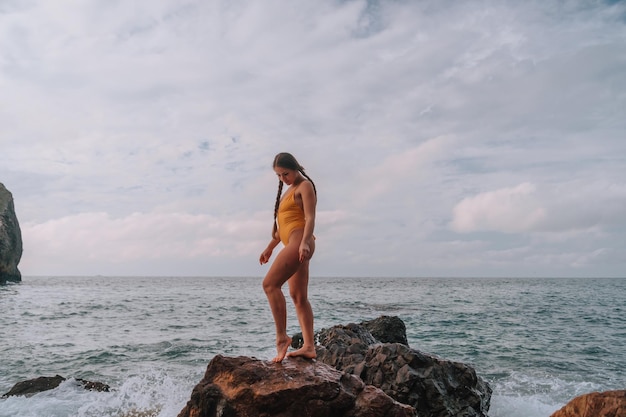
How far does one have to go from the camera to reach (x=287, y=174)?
19.0 feet

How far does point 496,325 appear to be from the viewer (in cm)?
2612

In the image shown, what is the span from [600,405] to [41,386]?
11954 mm

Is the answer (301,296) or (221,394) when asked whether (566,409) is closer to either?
(301,296)

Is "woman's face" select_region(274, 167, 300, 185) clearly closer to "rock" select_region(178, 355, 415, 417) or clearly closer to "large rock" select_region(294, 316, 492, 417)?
"rock" select_region(178, 355, 415, 417)

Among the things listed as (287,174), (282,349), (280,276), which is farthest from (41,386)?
(287,174)

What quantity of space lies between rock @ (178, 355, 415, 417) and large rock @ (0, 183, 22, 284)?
239 feet

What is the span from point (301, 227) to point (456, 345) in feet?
51.0

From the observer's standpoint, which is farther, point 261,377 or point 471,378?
point 471,378

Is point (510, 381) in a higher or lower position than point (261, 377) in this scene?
lower

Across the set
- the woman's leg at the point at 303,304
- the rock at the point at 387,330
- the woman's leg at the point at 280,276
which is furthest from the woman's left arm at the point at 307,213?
the rock at the point at 387,330

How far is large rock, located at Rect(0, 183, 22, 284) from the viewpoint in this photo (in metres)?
66.9

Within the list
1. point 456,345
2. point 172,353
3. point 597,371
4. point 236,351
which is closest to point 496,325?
point 456,345

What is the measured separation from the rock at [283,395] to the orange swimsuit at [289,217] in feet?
4.81

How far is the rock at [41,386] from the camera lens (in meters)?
11.5
